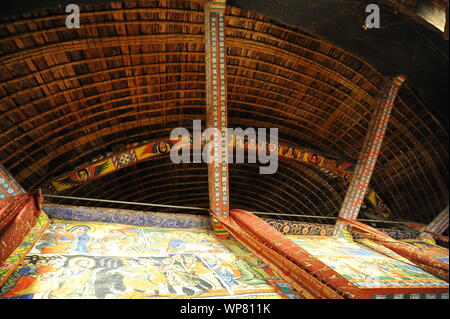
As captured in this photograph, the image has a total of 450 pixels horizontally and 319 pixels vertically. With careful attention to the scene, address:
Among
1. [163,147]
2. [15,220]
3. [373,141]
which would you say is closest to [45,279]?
[15,220]

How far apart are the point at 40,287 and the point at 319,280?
281cm

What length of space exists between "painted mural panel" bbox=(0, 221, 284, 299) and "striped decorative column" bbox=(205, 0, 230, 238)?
5.27ft

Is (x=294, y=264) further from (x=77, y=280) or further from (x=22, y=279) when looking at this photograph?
(x=22, y=279)

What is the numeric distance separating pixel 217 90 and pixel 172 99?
10.7 feet

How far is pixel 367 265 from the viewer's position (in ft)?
16.1

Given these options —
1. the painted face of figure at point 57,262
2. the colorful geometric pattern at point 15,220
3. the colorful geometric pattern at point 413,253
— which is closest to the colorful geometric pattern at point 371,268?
the colorful geometric pattern at point 413,253

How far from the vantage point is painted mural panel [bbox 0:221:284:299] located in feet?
9.35

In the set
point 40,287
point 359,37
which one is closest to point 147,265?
point 40,287

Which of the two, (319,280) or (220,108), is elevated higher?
(220,108)

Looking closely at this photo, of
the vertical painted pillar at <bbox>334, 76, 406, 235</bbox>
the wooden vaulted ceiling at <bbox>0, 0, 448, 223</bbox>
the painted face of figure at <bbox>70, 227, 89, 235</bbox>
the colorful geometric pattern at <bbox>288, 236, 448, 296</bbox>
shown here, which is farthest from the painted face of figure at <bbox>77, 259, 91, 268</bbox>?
the vertical painted pillar at <bbox>334, 76, 406, 235</bbox>

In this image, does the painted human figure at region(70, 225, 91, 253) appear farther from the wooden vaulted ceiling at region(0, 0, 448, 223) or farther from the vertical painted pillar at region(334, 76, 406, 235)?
the vertical painted pillar at region(334, 76, 406, 235)

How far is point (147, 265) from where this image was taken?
3.57 metres

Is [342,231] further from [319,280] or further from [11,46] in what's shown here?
[11,46]
